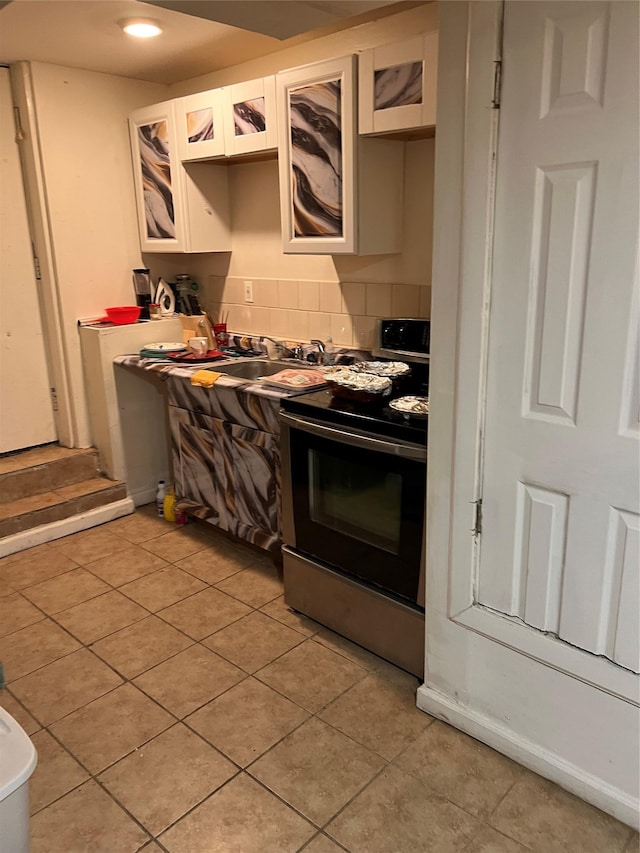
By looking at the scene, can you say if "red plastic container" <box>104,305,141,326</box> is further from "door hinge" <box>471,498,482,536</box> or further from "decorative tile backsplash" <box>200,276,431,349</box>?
"door hinge" <box>471,498,482,536</box>

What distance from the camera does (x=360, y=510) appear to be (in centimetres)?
224

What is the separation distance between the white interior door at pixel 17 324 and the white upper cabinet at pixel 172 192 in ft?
1.96

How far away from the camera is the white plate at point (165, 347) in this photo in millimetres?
3350

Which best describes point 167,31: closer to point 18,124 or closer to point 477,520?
point 18,124

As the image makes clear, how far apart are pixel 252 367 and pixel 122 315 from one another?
0.77m

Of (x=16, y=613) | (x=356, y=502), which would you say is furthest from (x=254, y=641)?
(x=16, y=613)

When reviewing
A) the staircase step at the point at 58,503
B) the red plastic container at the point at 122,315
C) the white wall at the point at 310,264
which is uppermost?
the white wall at the point at 310,264

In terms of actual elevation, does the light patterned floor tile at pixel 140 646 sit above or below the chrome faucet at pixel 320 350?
below

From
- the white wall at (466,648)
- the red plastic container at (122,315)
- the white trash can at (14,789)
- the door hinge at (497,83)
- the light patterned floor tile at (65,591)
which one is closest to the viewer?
the white trash can at (14,789)

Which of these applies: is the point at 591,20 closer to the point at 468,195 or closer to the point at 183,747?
the point at 468,195

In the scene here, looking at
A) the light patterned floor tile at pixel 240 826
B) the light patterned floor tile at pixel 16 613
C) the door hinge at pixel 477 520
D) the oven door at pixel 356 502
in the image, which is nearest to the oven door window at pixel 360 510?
the oven door at pixel 356 502

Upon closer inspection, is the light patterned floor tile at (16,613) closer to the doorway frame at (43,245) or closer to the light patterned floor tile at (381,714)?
the doorway frame at (43,245)

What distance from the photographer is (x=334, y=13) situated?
1.81 meters

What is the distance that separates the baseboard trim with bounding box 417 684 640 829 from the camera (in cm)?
168
